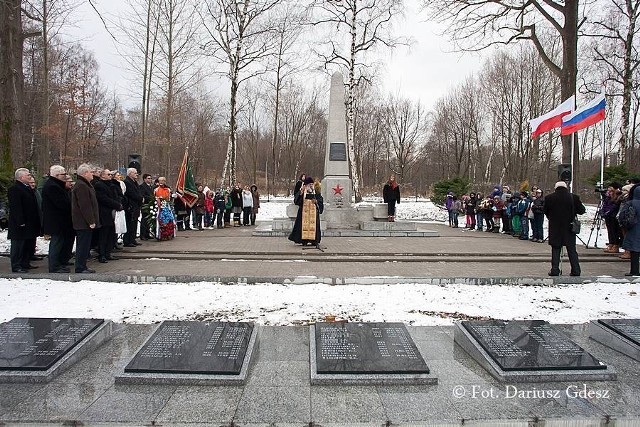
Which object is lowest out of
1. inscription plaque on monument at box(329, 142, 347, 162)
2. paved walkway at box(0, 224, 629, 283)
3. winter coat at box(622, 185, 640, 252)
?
paved walkway at box(0, 224, 629, 283)

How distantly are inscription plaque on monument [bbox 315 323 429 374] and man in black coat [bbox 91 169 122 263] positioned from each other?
670cm

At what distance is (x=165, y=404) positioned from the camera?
3.11 m

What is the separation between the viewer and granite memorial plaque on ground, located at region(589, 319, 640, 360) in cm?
413

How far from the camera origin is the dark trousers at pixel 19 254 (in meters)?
7.89

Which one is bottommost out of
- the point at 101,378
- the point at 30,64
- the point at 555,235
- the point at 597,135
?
the point at 101,378

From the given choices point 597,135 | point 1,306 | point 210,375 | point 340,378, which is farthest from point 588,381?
point 597,135

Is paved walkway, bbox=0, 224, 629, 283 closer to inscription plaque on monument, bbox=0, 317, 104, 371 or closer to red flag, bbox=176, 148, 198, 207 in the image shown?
red flag, bbox=176, 148, 198, 207

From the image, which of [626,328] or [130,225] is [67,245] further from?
[626,328]

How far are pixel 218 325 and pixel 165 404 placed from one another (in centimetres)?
124

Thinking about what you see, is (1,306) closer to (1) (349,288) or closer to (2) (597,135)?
(1) (349,288)

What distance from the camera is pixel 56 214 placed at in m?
7.73

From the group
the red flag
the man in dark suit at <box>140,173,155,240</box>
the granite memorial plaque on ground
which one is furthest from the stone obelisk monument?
the granite memorial plaque on ground

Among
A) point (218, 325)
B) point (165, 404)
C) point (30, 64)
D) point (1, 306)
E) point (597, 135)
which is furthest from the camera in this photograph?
point (597, 135)

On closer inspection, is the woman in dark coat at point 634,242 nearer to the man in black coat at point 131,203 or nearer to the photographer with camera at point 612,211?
the photographer with camera at point 612,211
